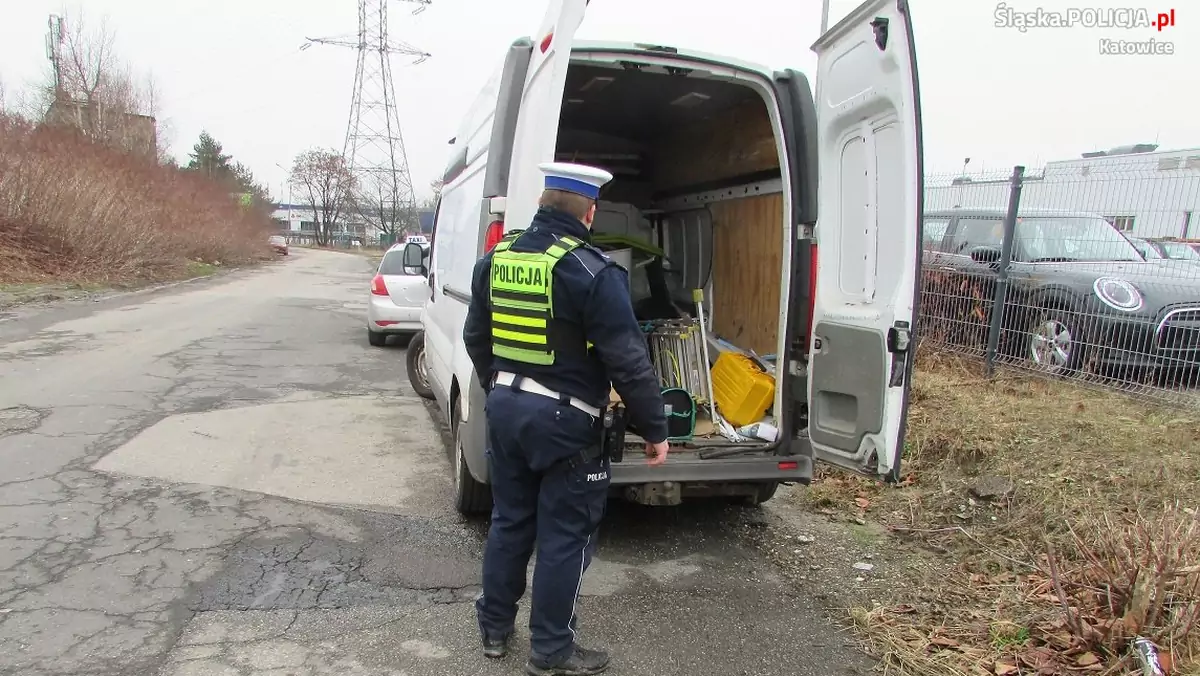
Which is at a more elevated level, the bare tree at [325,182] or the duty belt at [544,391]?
the bare tree at [325,182]

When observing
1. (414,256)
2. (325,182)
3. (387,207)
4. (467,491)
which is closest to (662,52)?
(467,491)

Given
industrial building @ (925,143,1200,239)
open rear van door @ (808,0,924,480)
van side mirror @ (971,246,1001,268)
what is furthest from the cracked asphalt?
industrial building @ (925,143,1200,239)

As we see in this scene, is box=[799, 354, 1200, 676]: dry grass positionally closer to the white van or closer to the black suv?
the black suv

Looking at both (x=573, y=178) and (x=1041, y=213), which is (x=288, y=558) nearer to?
(x=573, y=178)

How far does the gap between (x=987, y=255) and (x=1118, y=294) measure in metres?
1.22

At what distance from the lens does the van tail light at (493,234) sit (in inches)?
127

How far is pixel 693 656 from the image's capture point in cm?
290

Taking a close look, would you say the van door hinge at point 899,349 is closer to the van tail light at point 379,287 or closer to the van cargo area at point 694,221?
the van cargo area at point 694,221

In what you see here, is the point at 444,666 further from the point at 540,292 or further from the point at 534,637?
the point at 540,292

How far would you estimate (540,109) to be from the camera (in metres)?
2.96

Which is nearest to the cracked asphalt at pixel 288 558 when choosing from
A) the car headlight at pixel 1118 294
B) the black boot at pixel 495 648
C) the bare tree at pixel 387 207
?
the black boot at pixel 495 648

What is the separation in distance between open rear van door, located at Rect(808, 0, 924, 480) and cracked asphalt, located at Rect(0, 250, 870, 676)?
889 mm

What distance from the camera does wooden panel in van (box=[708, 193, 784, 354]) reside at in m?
4.59

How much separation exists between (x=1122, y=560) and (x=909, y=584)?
0.97 metres
